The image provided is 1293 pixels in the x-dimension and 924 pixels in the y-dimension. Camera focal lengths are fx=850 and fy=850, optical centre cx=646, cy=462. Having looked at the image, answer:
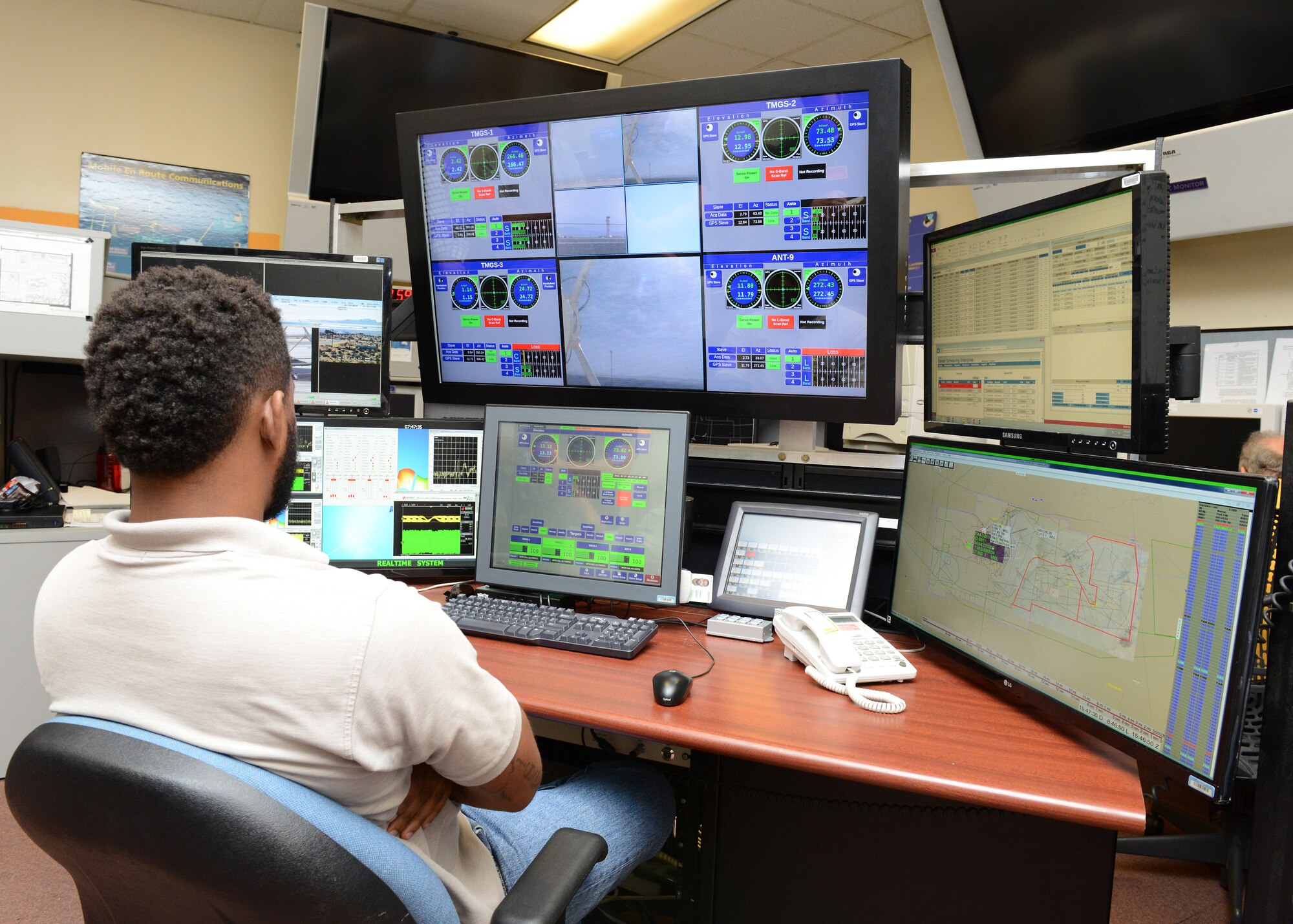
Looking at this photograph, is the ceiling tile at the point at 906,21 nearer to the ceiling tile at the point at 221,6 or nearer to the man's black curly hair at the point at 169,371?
the ceiling tile at the point at 221,6

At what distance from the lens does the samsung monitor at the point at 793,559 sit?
156 cm

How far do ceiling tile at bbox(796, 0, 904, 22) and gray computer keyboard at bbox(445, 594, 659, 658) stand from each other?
3.88 m

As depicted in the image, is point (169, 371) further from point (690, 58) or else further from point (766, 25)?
point (690, 58)

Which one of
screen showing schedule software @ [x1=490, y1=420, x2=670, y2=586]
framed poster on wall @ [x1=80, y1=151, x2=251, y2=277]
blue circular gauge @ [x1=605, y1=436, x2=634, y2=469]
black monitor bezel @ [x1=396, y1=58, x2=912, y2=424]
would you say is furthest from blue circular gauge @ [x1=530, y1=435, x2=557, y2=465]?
framed poster on wall @ [x1=80, y1=151, x2=251, y2=277]

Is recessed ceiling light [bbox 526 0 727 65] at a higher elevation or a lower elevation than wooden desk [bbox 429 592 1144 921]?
higher

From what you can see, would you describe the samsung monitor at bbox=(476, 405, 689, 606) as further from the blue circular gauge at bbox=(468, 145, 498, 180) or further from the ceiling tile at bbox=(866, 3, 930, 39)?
the ceiling tile at bbox=(866, 3, 930, 39)

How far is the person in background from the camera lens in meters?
2.12

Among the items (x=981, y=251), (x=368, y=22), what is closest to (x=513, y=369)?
(x=981, y=251)

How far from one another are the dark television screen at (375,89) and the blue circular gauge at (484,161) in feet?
7.76

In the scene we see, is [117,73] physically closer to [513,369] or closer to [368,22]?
[368,22]

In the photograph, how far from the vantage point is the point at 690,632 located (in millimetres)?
1600

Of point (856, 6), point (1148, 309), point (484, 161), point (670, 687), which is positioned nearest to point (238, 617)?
point (670, 687)

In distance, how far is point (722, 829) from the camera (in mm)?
→ 1460

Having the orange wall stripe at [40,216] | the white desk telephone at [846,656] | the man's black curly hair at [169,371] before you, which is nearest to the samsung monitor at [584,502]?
the white desk telephone at [846,656]
